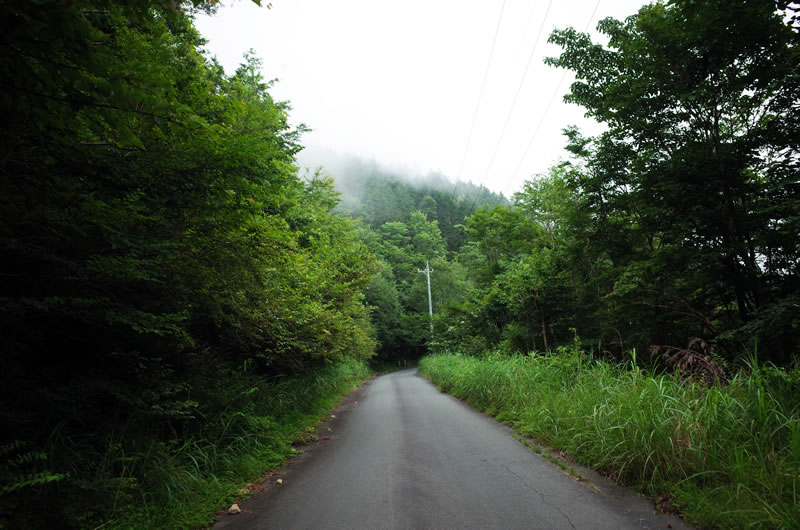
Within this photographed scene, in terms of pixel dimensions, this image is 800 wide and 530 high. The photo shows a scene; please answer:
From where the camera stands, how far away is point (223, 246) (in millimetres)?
3496

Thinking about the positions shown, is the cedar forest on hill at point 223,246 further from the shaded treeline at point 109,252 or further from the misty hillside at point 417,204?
the misty hillside at point 417,204

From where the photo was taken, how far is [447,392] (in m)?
11.0

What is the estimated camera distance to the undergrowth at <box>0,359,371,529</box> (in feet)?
7.31

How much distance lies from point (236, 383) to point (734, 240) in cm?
934

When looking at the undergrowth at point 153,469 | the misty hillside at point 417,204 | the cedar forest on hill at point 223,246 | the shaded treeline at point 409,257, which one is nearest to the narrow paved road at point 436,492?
the undergrowth at point 153,469

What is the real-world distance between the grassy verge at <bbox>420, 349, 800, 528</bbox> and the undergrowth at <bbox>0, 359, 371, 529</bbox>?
3.95 m

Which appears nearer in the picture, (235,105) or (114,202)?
(114,202)

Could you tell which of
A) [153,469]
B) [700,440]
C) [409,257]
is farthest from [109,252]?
[409,257]

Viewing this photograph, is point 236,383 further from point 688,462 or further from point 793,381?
point 793,381

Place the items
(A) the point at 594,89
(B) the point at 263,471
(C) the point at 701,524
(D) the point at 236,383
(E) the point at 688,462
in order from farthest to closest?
(A) the point at 594,89
(D) the point at 236,383
(B) the point at 263,471
(E) the point at 688,462
(C) the point at 701,524

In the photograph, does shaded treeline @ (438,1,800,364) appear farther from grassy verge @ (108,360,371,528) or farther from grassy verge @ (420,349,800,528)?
grassy verge @ (108,360,371,528)

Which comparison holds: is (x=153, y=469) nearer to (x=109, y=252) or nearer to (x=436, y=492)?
(x=109, y=252)

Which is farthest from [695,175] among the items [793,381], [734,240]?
[793,381]

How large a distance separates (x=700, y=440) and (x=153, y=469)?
16.4 feet
